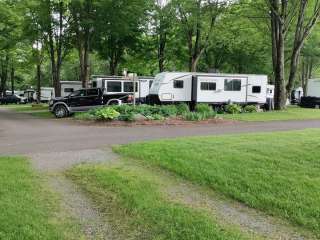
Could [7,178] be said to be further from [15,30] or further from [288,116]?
[15,30]

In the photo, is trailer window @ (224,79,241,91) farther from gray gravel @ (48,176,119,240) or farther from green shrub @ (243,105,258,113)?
gray gravel @ (48,176,119,240)

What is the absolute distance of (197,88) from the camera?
25328mm

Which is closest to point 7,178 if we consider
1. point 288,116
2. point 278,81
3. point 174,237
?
point 174,237

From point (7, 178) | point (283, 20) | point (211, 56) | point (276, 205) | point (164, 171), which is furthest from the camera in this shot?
point (211, 56)

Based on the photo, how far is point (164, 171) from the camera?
7.79 metres

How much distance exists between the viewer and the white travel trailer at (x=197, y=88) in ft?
82.6

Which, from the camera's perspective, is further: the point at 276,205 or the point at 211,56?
the point at 211,56

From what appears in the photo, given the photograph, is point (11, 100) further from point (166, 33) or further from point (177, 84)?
point (177, 84)

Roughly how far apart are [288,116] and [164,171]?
1498 cm

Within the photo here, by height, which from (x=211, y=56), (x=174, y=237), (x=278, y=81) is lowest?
(x=174, y=237)

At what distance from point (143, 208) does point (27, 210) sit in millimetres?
1446

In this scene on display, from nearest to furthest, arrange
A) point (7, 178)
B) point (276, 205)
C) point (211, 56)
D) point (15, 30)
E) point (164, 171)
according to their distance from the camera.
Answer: point (276, 205) → point (7, 178) → point (164, 171) → point (15, 30) → point (211, 56)

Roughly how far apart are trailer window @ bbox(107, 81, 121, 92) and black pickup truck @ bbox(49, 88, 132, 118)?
2672mm

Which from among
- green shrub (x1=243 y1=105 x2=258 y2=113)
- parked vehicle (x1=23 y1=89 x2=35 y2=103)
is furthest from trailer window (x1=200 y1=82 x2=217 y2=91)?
parked vehicle (x1=23 y1=89 x2=35 y2=103)
